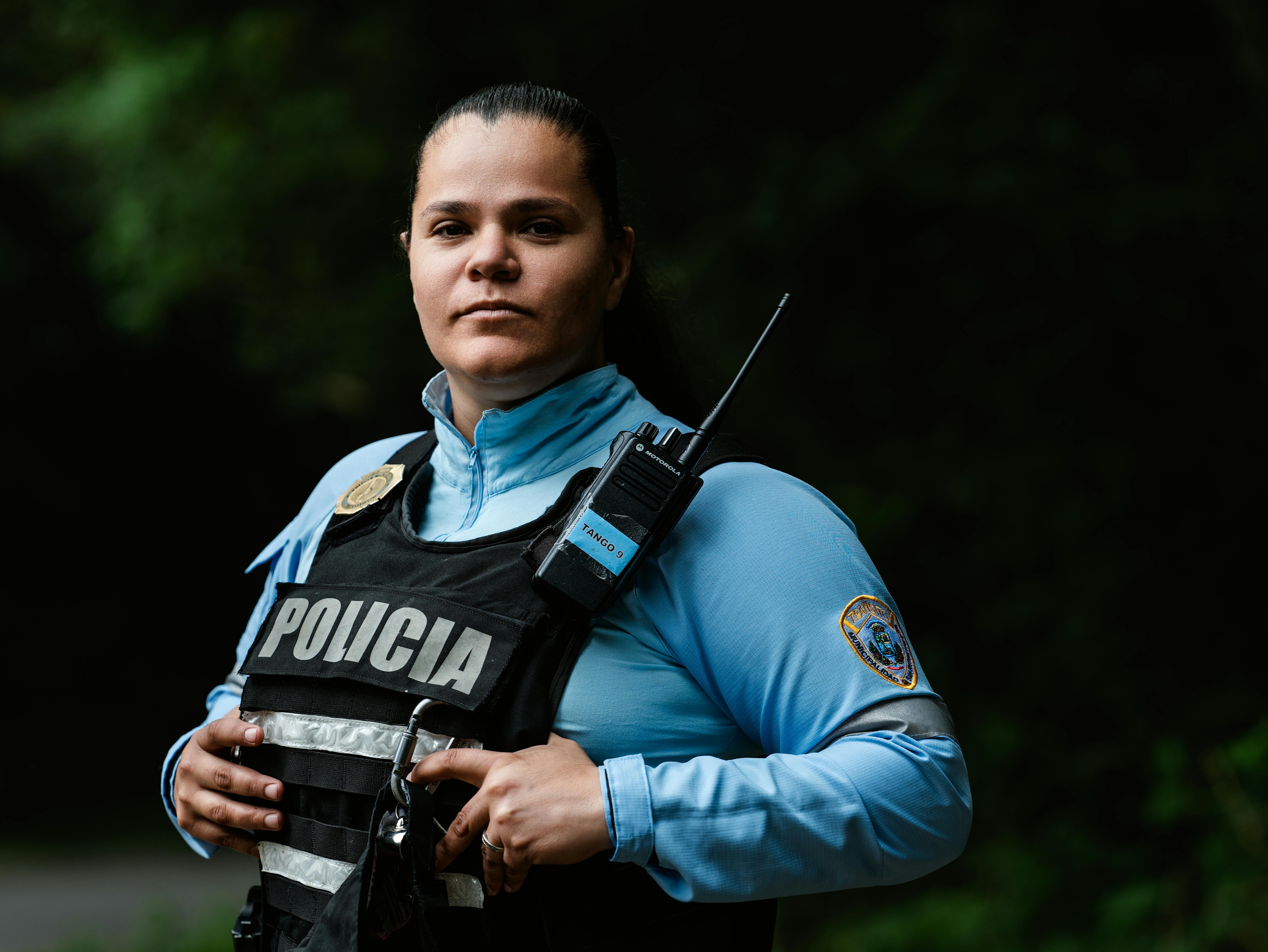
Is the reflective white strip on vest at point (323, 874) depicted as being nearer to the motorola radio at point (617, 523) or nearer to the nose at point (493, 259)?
the motorola radio at point (617, 523)

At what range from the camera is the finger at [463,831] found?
128 cm

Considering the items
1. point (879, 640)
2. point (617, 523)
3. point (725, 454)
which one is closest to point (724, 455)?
point (725, 454)

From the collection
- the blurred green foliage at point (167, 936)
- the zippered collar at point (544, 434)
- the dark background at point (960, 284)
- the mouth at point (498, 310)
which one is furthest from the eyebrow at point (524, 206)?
the blurred green foliage at point (167, 936)

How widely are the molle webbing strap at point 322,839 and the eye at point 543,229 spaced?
757mm

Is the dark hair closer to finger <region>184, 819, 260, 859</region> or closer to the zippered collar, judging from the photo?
the zippered collar

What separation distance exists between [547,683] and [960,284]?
12.1 ft

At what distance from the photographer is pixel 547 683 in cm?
140

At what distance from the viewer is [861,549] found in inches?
58.0

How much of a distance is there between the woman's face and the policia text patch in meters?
0.32

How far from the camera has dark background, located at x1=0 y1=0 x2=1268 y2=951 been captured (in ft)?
13.8

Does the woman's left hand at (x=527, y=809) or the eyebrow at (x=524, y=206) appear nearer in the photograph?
the woman's left hand at (x=527, y=809)

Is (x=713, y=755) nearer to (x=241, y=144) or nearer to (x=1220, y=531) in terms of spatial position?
(x=1220, y=531)

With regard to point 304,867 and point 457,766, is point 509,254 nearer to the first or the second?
point 457,766

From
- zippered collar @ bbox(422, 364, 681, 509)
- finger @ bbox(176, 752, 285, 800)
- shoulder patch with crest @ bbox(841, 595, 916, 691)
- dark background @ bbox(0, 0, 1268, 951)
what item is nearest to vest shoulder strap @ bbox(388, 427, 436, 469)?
zippered collar @ bbox(422, 364, 681, 509)
